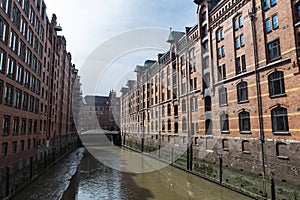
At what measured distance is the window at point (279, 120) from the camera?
618 inches

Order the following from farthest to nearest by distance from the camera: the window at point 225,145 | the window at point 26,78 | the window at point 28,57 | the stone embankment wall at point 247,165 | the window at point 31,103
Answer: the window at point 31,103 → the window at point 28,57 → the window at point 26,78 → the window at point 225,145 → the stone embankment wall at point 247,165

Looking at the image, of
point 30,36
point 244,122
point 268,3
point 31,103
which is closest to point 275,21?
point 268,3

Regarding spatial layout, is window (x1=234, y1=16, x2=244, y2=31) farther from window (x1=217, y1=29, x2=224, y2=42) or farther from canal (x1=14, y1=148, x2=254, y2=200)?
canal (x1=14, y1=148, x2=254, y2=200)

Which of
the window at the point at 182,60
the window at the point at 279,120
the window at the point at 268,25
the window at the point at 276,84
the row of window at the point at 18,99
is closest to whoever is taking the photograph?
the window at the point at 279,120

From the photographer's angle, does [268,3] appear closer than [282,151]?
No

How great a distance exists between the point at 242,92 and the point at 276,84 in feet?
12.2

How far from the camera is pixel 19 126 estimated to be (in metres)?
21.6

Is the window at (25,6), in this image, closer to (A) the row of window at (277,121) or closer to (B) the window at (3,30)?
(B) the window at (3,30)

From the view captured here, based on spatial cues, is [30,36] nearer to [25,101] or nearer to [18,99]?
[25,101]

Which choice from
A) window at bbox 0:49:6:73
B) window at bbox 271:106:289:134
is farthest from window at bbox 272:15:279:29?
window at bbox 0:49:6:73

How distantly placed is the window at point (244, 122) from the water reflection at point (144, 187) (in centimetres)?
530

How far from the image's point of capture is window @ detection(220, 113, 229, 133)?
2177 centimetres

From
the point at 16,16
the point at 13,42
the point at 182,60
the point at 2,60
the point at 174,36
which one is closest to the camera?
the point at 2,60

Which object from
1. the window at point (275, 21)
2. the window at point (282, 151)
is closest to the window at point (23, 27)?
the window at point (275, 21)
